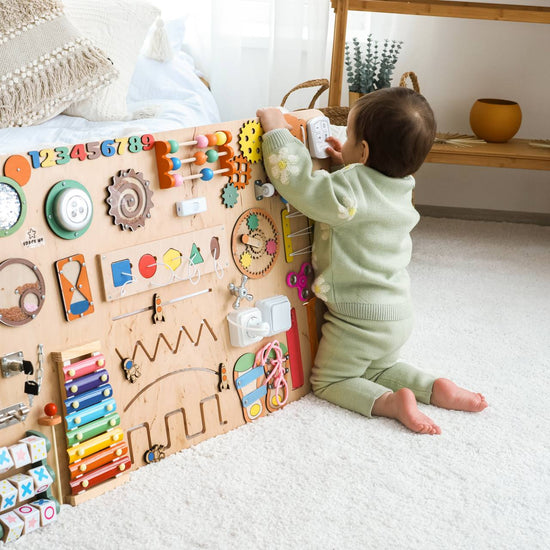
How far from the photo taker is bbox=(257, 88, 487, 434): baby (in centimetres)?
136

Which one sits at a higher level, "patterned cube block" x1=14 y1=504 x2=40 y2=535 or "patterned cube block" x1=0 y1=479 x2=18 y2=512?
"patterned cube block" x1=0 y1=479 x2=18 y2=512

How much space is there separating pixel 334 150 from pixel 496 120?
123 centimetres

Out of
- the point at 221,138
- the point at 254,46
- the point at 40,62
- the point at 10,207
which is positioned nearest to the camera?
the point at 10,207

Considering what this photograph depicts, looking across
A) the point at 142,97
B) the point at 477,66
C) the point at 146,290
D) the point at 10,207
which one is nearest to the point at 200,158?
the point at 146,290

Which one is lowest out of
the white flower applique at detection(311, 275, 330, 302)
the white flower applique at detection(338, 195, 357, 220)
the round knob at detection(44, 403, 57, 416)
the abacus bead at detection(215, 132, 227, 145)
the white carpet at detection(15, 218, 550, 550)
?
the white carpet at detection(15, 218, 550, 550)

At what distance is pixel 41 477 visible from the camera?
1.08m

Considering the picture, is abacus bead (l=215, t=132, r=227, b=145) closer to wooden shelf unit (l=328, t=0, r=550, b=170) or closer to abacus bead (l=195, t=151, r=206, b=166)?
abacus bead (l=195, t=151, r=206, b=166)

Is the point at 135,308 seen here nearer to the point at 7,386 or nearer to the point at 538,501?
the point at 7,386

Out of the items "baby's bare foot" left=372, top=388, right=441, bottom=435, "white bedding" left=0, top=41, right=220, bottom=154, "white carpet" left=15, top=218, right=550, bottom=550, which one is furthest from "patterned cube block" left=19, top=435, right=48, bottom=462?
"white bedding" left=0, top=41, right=220, bottom=154

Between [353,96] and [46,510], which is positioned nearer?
[46,510]

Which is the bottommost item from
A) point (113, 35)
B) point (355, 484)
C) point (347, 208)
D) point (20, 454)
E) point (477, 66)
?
point (355, 484)

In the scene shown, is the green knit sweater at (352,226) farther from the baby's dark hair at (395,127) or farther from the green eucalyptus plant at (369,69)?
the green eucalyptus plant at (369,69)

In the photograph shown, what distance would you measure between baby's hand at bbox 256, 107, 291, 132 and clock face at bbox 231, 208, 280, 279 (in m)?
0.16

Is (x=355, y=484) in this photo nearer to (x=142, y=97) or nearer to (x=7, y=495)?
(x=7, y=495)
